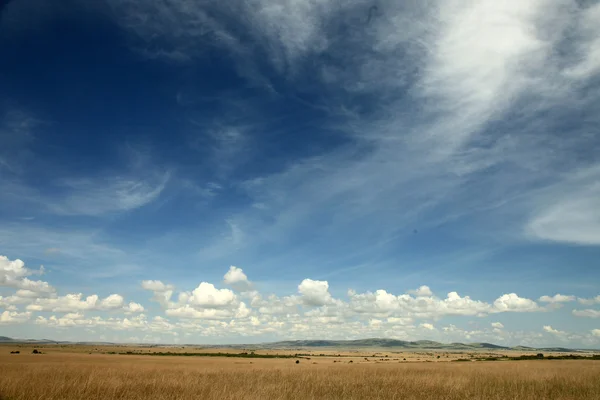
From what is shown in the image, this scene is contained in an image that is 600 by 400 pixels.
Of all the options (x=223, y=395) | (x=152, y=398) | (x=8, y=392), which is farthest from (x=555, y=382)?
(x=8, y=392)

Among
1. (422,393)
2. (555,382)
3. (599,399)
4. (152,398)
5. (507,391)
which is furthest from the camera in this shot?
(555,382)

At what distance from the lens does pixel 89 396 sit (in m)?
16.5

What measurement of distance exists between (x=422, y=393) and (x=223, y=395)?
9890mm

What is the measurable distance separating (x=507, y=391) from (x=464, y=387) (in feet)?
6.93

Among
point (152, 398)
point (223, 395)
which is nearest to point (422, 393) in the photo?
point (223, 395)

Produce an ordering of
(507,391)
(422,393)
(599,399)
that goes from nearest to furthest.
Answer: (599,399) < (422,393) < (507,391)

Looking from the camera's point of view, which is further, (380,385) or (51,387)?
(380,385)

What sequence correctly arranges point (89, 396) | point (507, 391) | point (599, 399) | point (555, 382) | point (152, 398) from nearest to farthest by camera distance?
point (152, 398) < point (89, 396) < point (599, 399) < point (507, 391) < point (555, 382)

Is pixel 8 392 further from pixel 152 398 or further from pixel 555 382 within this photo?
pixel 555 382

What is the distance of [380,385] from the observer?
21531 mm

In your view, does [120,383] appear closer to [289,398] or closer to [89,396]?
[89,396]

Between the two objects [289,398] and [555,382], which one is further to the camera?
[555,382]

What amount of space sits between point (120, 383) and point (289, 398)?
9.08m

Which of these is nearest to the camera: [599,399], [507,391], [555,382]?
[599,399]
